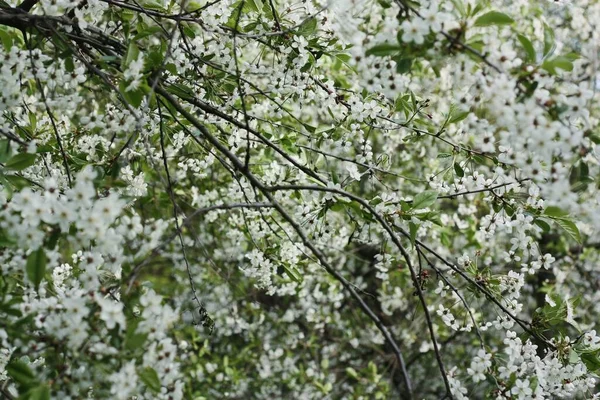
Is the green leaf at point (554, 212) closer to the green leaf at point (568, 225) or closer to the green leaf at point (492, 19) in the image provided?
the green leaf at point (568, 225)

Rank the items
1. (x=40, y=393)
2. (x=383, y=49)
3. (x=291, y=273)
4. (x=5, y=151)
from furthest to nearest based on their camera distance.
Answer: (x=291, y=273)
(x=5, y=151)
(x=383, y=49)
(x=40, y=393)

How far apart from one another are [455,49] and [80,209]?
1.24 meters

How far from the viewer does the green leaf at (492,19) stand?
198cm

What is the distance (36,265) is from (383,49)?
125 cm

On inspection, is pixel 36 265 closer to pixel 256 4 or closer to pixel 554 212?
pixel 256 4

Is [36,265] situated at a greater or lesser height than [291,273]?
lesser

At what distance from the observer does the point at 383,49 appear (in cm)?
204

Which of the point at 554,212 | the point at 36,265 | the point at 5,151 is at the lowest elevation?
the point at 36,265

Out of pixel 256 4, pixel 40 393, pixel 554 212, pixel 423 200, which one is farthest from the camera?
pixel 256 4

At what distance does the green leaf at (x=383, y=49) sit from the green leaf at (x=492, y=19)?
0.26 metres

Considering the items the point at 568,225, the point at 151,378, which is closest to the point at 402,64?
the point at 568,225

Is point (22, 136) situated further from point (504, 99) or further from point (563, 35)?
point (563, 35)

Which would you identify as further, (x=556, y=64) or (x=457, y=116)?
(x=457, y=116)

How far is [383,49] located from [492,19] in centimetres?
34
